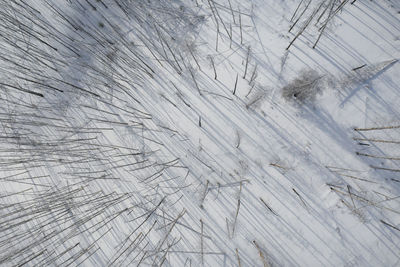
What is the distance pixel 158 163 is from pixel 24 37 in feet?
9.15

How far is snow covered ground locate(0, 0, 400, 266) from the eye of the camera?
9.36 feet

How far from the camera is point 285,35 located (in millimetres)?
3098

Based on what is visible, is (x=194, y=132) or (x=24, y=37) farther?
(x=24, y=37)

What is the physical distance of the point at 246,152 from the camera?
299cm

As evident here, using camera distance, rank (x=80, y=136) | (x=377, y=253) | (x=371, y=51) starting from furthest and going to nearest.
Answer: (x=80, y=136)
(x=371, y=51)
(x=377, y=253)

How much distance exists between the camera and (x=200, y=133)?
10.0 feet

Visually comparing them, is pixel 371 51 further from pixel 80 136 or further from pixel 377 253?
pixel 80 136

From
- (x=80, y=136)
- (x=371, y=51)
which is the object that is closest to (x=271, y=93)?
(x=371, y=51)

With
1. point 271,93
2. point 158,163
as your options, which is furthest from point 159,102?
point 271,93

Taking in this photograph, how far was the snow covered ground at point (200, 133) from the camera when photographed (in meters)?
2.85

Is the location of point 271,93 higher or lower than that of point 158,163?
lower

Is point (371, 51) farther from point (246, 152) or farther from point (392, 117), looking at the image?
point (246, 152)

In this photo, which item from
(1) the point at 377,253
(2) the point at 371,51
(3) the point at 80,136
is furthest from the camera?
(3) the point at 80,136

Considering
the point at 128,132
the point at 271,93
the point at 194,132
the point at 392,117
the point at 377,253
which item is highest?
the point at 128,132
